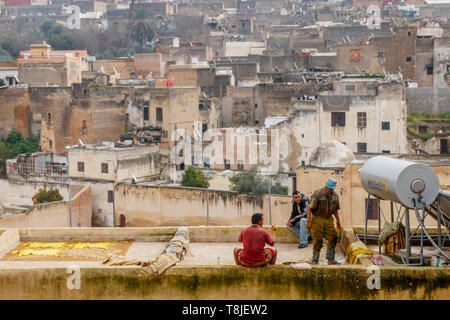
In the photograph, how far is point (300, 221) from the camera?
28.1 feet

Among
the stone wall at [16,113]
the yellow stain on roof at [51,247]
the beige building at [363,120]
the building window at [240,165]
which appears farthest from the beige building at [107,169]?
the yellow stain on roof at [51,247]

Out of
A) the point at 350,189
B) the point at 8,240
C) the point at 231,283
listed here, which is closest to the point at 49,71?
the point at 350,189

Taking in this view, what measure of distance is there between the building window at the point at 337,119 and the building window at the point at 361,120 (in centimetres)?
50

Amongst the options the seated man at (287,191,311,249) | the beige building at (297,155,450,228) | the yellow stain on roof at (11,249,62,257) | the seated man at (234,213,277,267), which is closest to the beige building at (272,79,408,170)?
the beige building at (297,155,450,228)

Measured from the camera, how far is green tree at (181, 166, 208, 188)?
25469mm

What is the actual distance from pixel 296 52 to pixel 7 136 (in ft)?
51.0

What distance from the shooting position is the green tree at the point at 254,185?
76.2ft

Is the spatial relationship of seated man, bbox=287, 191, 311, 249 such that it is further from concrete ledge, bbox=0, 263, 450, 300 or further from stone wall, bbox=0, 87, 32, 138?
stone wall, bbox=0, 87, 32, 138

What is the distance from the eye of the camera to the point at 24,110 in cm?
3634

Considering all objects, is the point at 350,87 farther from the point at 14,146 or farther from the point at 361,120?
the point at 14,146

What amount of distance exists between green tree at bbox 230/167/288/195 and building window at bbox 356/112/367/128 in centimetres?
364

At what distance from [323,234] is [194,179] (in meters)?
18.0

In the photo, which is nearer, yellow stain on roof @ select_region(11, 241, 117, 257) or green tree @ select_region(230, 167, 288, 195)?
yellow stain on roof @ select_region(11, 241, 117, 257)

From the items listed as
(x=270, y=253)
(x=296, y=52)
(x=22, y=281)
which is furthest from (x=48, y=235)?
(x=296, y=52)
